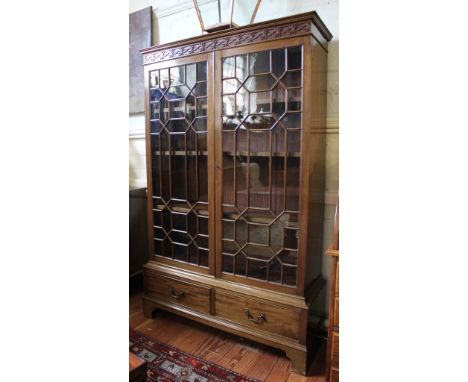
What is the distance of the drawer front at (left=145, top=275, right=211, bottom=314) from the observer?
5.66 ft

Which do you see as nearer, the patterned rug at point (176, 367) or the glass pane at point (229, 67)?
the patterned rug at point (176, 367)

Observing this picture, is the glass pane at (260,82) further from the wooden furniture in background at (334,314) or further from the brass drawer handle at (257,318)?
the brass drawer handle at (257,318)

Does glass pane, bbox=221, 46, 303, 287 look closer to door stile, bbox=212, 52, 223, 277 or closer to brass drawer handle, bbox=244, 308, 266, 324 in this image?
door stile, bbox=212, 52, 223, 277

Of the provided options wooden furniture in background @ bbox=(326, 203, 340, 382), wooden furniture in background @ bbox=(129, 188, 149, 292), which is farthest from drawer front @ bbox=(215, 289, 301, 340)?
wooden furniture in background @ bbox=(129, 188, 149, 292)

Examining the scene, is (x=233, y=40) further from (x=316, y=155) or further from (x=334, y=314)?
(x=334, y=314)

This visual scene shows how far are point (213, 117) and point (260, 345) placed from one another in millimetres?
1212

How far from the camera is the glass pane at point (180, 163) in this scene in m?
1.70

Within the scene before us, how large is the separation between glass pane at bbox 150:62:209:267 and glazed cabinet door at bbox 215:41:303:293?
13cm

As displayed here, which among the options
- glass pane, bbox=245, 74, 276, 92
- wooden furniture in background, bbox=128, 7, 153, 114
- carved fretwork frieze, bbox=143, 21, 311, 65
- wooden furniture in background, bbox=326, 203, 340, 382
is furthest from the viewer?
wooden furniture in background, bbox=128, 7, 153, 114

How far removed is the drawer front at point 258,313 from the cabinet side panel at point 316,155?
6.8 inches

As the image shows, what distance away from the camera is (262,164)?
156 cm

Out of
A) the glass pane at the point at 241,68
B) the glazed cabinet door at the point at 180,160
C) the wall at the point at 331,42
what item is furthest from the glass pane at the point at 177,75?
the wall at the point at 331,42
